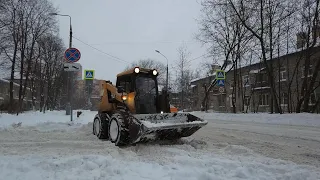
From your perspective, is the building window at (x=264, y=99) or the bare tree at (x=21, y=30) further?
the building window at (x=264, y=99)

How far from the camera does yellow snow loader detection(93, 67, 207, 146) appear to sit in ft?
24.5

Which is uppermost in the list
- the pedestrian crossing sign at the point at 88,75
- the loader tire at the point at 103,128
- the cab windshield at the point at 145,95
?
the pedestrian crossing sign at the point at 88,75

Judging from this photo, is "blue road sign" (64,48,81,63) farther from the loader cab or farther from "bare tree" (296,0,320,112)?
"bare tree" (296,0,320,112)

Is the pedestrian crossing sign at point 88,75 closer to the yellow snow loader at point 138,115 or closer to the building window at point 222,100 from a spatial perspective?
the yellow snow loader at point 138,115

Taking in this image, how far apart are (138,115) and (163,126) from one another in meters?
0.80

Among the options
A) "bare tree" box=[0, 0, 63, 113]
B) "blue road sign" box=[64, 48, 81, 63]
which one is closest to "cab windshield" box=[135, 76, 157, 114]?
"blue road sign" box=[64, 48, 81, 63]

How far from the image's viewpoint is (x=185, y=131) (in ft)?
26.7

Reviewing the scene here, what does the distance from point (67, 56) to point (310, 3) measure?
17.7 metres

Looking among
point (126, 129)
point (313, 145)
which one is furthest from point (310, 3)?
point (126, 129)

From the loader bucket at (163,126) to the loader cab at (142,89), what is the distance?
82 centimetres

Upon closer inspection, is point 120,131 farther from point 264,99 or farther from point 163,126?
point 264,99

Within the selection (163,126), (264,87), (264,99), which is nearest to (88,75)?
(163,126)

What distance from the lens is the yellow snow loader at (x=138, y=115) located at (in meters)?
7.46

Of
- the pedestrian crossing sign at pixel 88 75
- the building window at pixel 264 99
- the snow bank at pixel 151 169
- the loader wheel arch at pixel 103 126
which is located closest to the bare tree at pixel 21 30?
the pedestrian crossing sign at pixel 88 75
